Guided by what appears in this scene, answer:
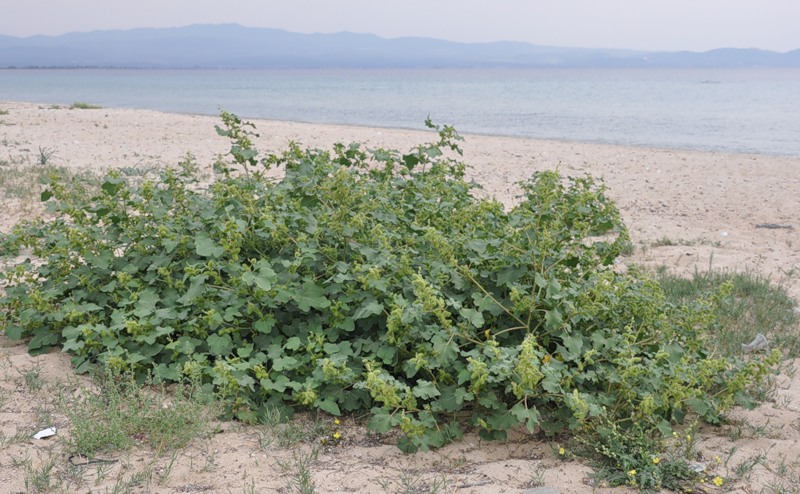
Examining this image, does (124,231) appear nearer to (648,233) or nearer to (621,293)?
(621,293)

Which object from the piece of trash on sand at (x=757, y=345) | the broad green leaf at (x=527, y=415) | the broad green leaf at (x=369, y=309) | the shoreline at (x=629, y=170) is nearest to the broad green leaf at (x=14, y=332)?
the broad green leaf at (x=369, y=309)

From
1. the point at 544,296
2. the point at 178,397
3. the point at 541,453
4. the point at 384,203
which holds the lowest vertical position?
the point at 541,453

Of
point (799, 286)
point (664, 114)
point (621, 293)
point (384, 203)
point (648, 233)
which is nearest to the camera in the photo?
point (621, 293)

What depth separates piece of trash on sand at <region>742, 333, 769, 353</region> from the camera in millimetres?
4539

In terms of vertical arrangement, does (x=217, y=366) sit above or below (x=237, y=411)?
above

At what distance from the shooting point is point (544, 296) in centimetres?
354

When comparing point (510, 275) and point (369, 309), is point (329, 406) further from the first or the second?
point (510, 275)

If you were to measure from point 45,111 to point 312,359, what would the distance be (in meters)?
19.5

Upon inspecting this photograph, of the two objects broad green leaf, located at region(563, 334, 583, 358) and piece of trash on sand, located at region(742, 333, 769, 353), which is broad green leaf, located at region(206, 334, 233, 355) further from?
piece of trash on sand, located at region(742, 333, 769, 353)

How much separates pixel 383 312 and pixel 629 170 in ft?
32.9

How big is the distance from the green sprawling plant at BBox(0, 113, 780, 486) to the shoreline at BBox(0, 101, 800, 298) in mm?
2808

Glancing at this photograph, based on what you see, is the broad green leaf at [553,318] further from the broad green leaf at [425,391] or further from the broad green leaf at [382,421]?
the broad green leaf at [382,421]

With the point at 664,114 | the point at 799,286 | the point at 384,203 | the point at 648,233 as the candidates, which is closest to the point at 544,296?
the point at 384,203

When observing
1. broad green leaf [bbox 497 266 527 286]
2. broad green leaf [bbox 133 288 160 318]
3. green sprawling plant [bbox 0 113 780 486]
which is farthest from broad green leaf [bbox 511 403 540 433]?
broad green leaf [bbox 133 288 160 318]
